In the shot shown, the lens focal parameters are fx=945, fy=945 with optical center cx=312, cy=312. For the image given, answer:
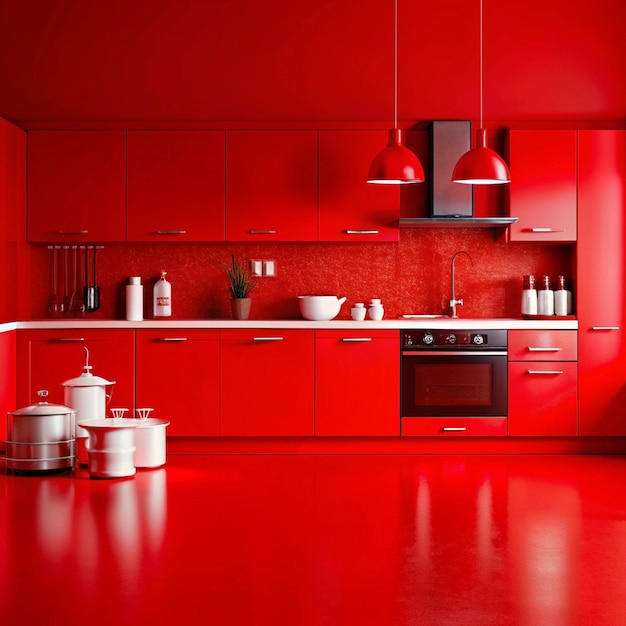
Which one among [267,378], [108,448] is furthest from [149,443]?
[267,378]

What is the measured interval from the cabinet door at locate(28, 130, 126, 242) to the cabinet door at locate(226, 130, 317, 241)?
75 cm

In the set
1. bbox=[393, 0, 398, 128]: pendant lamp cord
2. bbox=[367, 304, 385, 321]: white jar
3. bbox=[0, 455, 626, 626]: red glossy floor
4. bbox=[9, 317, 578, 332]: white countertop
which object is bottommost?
bbox=[0, 455, 626, 626]: red glossy floor

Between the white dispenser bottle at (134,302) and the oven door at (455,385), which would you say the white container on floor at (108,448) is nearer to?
the white dispenser bottle at (134,302)

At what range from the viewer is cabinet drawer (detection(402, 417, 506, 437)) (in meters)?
6.18

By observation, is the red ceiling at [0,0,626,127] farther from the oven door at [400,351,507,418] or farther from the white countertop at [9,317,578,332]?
the oven door at [400,351,507,418]

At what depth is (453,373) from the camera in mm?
6168

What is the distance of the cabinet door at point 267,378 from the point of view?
Answer: 6172 mm

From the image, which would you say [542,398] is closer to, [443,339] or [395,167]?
[443,339]

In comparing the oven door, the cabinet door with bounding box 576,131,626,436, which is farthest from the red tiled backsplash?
the oven door

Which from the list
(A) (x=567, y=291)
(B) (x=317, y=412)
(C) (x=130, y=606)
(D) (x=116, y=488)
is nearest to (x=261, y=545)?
(C) (x=130, y=606)

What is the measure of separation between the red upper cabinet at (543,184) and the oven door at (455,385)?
2.93 feet

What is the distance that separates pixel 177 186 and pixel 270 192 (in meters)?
0.63

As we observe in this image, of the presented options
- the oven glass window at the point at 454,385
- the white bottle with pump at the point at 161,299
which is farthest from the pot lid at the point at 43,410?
the oven glass window at the point at 454,385

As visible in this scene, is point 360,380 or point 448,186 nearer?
point 360,380
